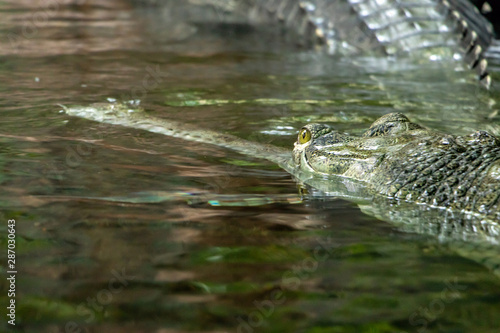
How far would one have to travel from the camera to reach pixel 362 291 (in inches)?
75.7

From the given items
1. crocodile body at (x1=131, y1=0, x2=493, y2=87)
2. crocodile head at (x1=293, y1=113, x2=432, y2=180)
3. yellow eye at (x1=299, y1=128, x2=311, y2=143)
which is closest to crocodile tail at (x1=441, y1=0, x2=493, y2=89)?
crocodile body at (x1=131, y1=0, x2=493, y2=87)

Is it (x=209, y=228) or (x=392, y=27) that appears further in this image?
(x=392, y=27)

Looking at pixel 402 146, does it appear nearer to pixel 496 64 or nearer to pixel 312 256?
pixel 312 256

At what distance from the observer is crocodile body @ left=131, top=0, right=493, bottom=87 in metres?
5.99

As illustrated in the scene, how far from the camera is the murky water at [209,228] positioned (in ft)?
5.86

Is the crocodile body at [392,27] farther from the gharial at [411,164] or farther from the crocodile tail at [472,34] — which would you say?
the gharial at [411,164]

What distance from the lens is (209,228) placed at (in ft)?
7.70

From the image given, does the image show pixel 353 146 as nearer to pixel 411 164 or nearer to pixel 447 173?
pixel 411 164

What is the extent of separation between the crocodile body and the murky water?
0.92 m

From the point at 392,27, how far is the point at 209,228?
4.56 m

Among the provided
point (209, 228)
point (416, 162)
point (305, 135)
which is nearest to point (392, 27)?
point (305, 135)

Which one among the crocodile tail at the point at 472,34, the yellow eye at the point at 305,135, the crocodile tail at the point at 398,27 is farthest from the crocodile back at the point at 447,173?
the crocodile tail at the point at 398,27

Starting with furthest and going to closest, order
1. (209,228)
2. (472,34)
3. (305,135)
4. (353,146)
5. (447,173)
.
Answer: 1. (472,34)
2. (305,135)
3. (353,146)
4. (447,173)
5. (209,228)

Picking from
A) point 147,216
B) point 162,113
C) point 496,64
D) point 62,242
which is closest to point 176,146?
point 162,113
